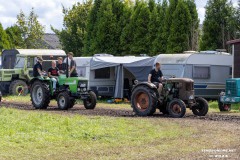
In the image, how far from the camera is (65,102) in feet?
67.1

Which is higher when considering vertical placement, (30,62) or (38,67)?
(30,62)

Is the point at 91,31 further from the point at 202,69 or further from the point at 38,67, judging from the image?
the point at 38,67

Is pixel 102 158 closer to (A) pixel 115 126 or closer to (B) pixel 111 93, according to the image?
(A) pixel 115 126

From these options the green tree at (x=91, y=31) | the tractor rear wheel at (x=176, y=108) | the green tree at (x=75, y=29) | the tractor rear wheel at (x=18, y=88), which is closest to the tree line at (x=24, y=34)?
the green tree at (x=75, y=29)

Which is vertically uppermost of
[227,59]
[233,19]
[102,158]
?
[233,19]

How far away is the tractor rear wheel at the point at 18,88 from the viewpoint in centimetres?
2984

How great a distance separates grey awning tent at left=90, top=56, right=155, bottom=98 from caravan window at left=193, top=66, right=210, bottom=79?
217 centimetres

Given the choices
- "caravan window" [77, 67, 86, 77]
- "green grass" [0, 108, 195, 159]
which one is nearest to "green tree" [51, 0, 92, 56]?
"caravan window" [77, 67, 86, 77]

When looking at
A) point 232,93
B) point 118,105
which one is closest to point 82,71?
point 118,105

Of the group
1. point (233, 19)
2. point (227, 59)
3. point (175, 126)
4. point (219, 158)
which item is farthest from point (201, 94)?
point (219, 158)

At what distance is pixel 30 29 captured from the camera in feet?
170

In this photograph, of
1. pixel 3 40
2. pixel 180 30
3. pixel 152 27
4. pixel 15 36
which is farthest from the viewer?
pixel 15 36

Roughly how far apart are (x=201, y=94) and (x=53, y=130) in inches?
517

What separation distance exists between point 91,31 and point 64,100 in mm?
17111
